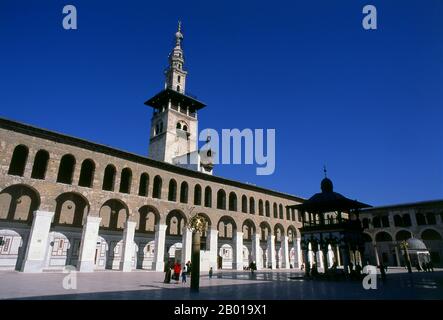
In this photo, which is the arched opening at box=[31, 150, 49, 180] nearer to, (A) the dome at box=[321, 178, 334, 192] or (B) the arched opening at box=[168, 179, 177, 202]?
(B) the arched opening at box=[168, 179, 177, 202]

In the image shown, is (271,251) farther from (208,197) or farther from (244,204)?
(208,197)

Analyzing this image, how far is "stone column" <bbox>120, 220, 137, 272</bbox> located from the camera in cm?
2467

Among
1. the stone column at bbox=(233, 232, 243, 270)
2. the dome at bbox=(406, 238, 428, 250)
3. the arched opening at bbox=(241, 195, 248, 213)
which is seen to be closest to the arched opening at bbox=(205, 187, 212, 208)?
the stone column at bbox=(233, 232, 243, 270)

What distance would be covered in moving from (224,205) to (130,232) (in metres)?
12.4

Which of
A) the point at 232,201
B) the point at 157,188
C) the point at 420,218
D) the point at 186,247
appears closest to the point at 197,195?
the point at 157,188

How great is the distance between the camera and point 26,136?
70.4 ft

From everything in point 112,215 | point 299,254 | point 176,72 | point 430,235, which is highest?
point 176,72

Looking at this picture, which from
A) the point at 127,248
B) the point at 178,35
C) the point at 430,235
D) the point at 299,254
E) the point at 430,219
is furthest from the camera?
the point at 178,35

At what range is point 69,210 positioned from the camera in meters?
27.1

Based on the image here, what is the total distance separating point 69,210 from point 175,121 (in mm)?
24590

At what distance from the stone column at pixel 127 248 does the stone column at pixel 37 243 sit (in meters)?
6.26
